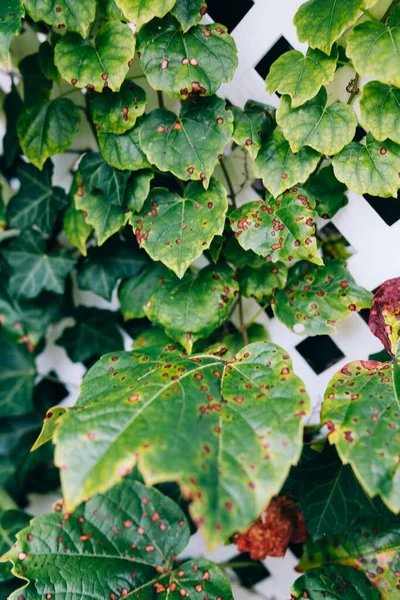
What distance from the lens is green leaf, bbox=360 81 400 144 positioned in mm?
941

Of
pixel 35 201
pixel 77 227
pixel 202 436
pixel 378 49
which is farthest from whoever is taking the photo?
pixel 35 201

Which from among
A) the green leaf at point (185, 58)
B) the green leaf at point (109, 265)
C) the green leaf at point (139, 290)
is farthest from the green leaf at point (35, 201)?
the green leaf at point (185, 58)

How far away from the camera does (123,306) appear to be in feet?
4.44

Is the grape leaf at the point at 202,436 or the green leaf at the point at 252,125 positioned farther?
the green leaf at the point at 252,125

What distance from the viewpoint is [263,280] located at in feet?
3.83

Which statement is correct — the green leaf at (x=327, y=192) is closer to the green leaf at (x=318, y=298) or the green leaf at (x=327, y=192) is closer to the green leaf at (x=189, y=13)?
the green leaf at (x=318, y=298)

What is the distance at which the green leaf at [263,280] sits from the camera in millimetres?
1153

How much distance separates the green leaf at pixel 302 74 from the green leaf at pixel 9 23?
494mm

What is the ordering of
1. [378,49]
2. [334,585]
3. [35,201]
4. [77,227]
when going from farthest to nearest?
[35,201]
[77,227]
[334,585]
[378,49]

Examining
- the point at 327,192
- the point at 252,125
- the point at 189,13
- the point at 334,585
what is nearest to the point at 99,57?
the point at 189,13

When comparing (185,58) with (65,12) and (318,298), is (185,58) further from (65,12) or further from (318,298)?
(318,298)

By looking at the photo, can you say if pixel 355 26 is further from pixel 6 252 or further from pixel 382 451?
pixel 6 252

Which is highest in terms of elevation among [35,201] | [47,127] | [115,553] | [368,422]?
[47,127]

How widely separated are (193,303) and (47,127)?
55 centimetres
